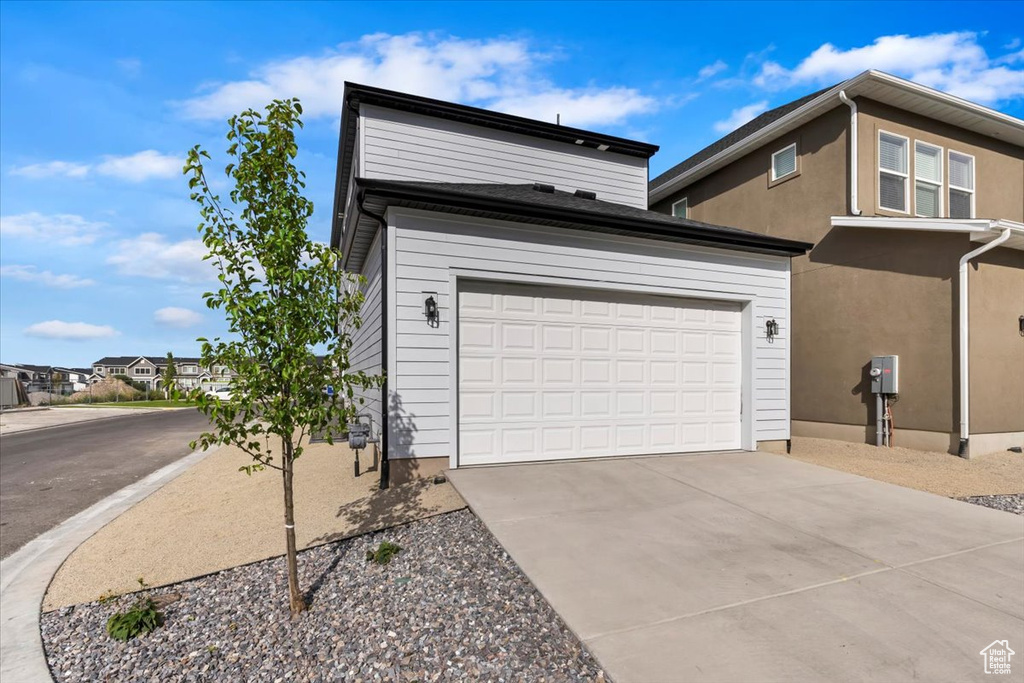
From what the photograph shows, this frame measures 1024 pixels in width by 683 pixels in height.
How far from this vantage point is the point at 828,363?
32.9 ft

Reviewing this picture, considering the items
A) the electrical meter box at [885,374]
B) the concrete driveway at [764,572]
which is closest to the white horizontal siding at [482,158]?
the electrical meter box at [885,374]

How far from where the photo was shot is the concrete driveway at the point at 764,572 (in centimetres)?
256

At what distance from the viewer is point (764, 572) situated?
3.53 metres

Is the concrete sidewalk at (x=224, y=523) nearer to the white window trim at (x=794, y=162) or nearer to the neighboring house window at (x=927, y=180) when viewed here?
the white window trim at (x=794, y=162)

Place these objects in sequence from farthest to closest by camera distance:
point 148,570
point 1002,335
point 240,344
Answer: point 1002,335
point 148,570
point 240,344

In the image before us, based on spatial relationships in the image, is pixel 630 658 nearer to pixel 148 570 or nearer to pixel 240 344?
pixel 240 344

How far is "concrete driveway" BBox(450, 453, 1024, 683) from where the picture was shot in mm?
2564

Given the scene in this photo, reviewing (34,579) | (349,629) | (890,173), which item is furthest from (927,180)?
(34,579)

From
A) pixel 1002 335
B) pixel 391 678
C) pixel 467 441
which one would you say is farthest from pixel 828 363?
pixel 391 678

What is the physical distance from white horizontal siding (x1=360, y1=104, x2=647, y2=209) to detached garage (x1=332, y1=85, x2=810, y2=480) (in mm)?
57

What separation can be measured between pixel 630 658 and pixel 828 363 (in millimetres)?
9600

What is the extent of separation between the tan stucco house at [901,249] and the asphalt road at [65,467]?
10769mm

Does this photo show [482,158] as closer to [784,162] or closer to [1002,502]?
[784,162]

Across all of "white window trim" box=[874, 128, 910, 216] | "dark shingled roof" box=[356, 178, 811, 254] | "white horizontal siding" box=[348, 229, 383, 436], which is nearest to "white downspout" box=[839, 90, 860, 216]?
"white window trim" box=[874, 128, 910, 216]
